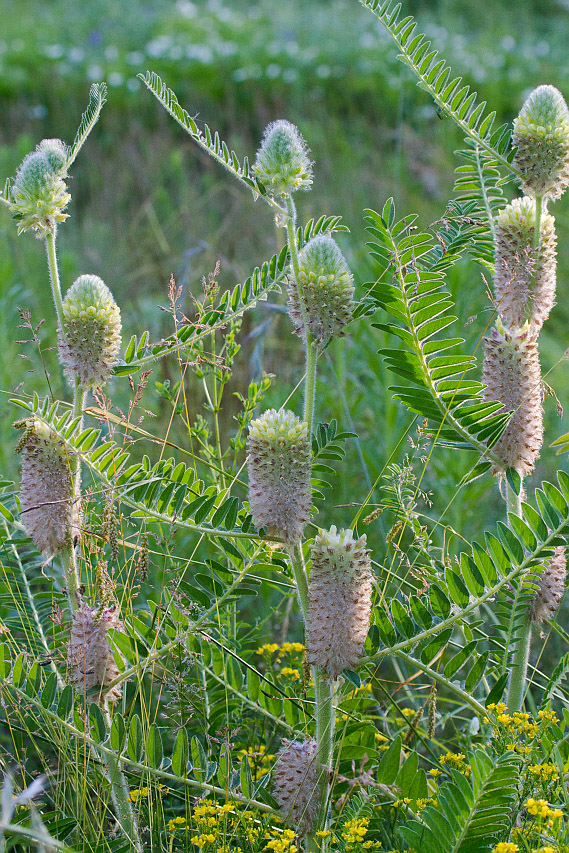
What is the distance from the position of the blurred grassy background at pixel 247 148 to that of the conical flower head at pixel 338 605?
2.45 feet

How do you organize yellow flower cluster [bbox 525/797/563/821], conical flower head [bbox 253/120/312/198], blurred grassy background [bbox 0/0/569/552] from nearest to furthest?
yellow flower cluster [bbox 525/797/563/821] < conical flower head [bbox 253/120/312/198] < blurred grassy background [bbox 0/0/569/552]

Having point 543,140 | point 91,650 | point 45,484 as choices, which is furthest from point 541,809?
point 543,140

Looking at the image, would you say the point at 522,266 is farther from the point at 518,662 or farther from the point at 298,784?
the point at 298,784

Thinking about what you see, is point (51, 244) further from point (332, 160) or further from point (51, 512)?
point (332, 160)

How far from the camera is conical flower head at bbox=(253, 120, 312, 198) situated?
1.26 meters

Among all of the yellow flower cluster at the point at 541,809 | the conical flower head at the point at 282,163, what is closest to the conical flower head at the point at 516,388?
the conical flower head at the point at 282,163

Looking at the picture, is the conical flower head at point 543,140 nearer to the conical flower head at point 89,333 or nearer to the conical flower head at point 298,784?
the conical flower head at point 89,333

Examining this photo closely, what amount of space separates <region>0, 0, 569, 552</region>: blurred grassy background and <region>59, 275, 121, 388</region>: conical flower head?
79 centimetres

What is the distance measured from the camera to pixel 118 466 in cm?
139

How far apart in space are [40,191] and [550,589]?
1053 millimetres

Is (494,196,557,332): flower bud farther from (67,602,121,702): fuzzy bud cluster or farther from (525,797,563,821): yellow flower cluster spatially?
(67,602,121,702): fuzzy bud cluster

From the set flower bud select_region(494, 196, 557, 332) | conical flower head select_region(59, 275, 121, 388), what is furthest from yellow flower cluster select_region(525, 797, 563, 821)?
conical flower head select_region(59, 275, 121, 388)

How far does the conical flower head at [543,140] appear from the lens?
4.46 feet

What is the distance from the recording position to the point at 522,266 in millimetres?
1382
